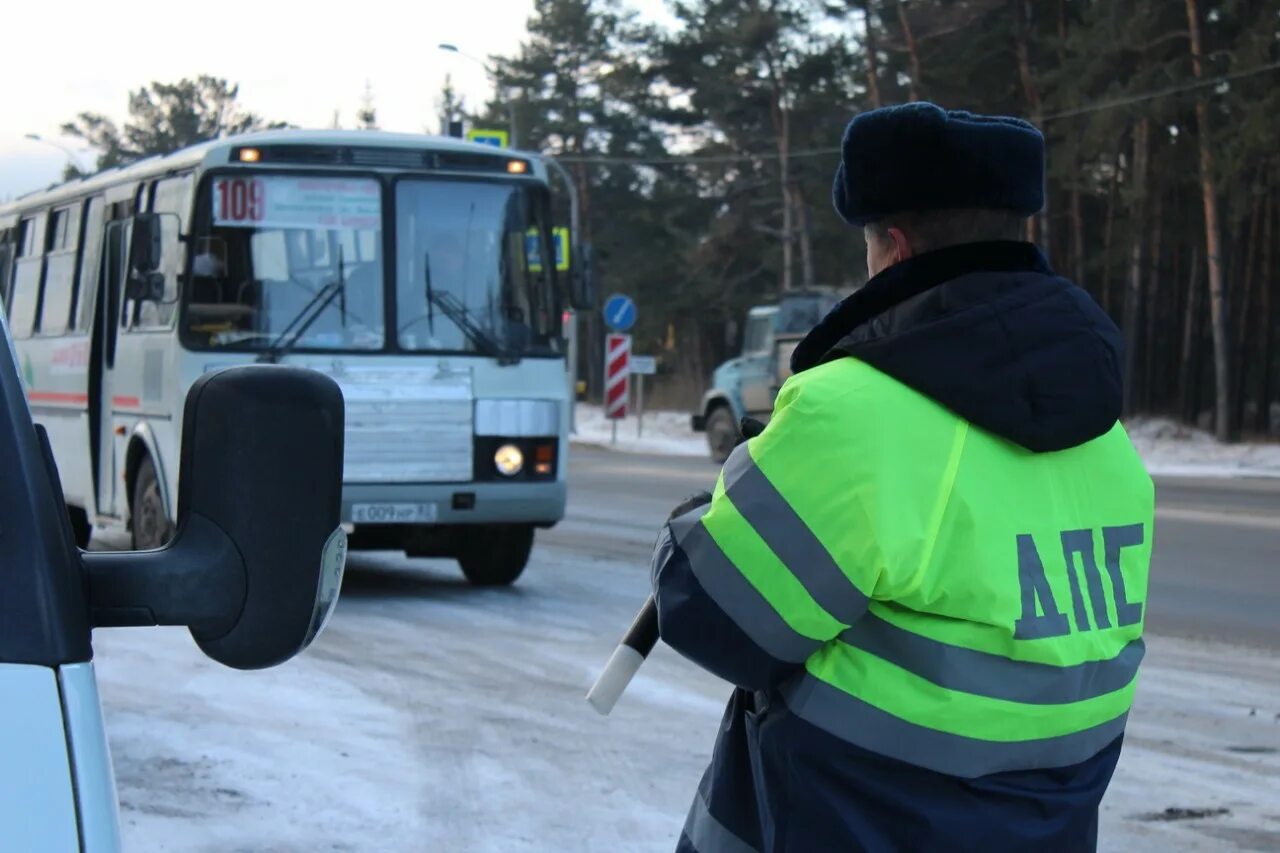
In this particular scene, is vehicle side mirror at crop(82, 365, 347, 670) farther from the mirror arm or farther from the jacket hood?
the jacket hood

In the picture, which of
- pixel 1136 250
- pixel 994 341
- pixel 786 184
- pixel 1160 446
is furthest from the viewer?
pixel 786 184

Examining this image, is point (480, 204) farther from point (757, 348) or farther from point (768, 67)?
point (768, 67)

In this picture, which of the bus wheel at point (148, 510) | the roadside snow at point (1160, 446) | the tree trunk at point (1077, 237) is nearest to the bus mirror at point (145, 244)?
the bus wheel at point (148, 510)

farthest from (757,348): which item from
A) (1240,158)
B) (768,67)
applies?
(768,67)

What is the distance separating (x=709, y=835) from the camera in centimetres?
240

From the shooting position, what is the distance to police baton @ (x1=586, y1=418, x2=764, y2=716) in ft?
8.05

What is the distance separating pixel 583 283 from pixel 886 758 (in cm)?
927

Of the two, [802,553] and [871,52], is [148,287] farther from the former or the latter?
[871,52]

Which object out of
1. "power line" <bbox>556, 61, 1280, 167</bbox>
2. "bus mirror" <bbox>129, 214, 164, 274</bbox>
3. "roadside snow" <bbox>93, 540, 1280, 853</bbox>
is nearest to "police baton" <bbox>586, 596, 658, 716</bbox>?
"roadside snow" <bbox>93, 540, 1280, 853</bbox>

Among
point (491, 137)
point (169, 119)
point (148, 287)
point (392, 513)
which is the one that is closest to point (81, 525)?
point (148, 287)

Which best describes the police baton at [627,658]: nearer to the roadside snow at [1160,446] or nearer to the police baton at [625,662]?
the police baton at [625,662]

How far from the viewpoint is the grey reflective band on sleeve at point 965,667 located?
2207 mm

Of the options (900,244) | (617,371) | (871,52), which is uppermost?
(871,52)

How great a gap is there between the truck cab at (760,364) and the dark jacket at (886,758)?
2330 cm
